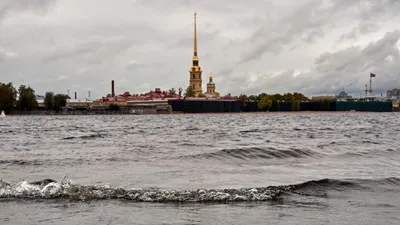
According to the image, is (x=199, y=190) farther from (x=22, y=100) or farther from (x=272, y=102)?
(x=272, y=102)

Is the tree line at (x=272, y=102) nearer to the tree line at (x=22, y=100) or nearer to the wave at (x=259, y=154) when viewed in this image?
the tree line at (x=22, y=100)

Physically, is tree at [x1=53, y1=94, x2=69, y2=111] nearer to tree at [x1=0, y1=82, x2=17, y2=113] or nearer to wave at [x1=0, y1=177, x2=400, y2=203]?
tree at [x1=0, y1=82, x2=17, y2=113]

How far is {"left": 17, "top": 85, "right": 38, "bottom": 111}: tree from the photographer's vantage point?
127875 mm

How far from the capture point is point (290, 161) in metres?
15.6

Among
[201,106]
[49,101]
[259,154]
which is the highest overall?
[49,101]

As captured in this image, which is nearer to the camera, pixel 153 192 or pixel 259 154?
pixel 153 192

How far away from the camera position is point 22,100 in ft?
418

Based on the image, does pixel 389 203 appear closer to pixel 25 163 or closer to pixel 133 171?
pixel 133 171

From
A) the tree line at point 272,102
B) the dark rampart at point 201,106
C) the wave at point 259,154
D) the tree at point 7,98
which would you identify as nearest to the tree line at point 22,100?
the tree at point 7,98

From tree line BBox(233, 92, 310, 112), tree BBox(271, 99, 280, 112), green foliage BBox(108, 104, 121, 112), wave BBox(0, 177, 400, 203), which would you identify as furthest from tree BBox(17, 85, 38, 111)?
wave BBox(0, 177, 400, 203)

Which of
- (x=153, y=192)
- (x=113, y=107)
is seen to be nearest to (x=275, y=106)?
(x=113, y=107)

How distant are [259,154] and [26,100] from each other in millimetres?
119105

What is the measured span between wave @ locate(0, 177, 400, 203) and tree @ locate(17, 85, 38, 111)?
407 feet

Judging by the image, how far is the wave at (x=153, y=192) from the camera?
8953 mm
